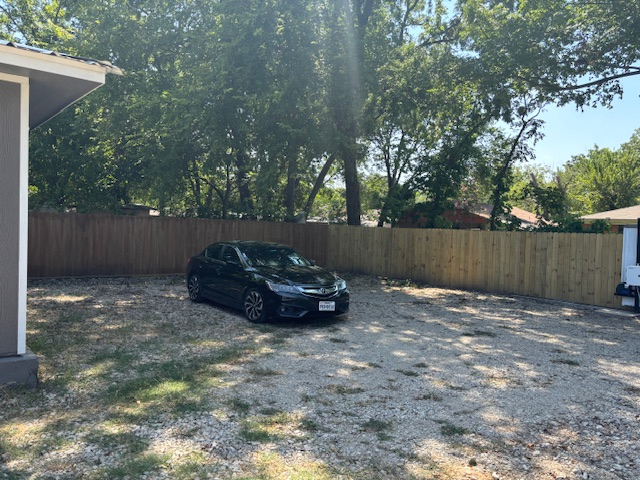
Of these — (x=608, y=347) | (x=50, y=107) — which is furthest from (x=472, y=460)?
(x=50, y=107)

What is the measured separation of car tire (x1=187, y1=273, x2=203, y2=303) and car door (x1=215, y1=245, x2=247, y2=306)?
33.3 inches

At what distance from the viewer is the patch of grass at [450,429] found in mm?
4285

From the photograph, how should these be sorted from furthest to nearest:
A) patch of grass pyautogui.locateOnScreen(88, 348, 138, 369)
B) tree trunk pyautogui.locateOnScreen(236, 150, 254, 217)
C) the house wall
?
tree trunk pyautogui.locateOnScreen(236, 150, 254, 217), patch of grass pyautogui.locateOnScreen(88, 348, 138, 369), the house wall

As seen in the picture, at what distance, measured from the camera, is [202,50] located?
16.0 meters

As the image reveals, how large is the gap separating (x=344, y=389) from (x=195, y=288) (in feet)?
20.0

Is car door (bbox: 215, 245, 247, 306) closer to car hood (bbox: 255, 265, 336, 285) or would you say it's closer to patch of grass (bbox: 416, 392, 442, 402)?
car hood (bbox: 255, 265, 336, 285)

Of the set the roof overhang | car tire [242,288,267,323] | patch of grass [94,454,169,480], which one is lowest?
patch of grass [94,454,169,480]

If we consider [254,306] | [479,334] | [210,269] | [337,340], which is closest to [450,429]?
[337,340]

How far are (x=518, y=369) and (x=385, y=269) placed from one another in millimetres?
10676

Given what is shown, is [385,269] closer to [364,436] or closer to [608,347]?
[608,347]

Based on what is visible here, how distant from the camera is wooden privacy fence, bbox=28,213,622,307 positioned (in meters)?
11.9

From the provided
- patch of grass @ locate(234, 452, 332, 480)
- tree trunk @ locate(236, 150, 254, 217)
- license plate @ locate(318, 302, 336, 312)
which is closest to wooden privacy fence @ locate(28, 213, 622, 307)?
tree trunk @ locate(236, 150, 254, 217)

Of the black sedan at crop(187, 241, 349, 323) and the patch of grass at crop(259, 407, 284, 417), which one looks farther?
the black sedan at crop(187, 241, 349, 323)

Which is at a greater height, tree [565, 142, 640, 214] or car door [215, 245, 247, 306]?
tree [565, 142, 640, 214]
